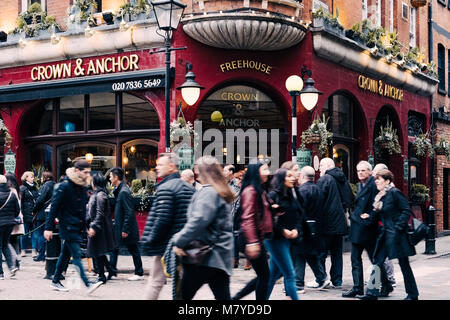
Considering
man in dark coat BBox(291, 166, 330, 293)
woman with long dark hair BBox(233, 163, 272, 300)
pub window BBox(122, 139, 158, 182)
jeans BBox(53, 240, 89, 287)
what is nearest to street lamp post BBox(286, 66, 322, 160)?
man in dark coat BBox(291, 166, 330, 293)

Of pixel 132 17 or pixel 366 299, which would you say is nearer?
pixel 366 299

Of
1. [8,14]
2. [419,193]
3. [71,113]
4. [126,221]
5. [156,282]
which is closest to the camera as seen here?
[156,282]

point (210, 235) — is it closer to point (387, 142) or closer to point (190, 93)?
point (190, 93)

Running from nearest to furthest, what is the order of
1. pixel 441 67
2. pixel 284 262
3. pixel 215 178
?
1. pixel 215 178
2. pixel 284 262
3. pixel 441 67

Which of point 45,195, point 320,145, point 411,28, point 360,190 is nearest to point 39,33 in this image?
point 45,195

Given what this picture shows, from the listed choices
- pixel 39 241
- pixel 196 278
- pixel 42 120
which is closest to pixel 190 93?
pixel 39 241

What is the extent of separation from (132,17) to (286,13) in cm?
381

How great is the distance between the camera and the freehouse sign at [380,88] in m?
18.0

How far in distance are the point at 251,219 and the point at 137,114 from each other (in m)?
9.11

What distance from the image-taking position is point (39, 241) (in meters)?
13.6

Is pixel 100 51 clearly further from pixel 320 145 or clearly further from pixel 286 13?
pixel 320 145

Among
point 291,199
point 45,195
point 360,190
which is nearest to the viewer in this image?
point 291,199

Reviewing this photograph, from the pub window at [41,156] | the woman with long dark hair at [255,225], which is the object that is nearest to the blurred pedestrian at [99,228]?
the woman with long dark hair at [255,225]

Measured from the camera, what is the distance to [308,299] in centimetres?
877
